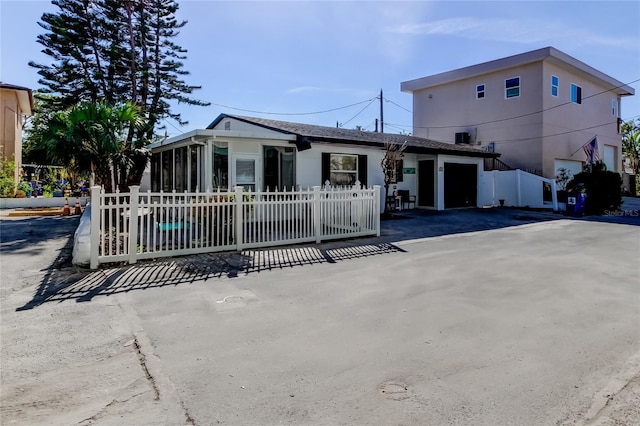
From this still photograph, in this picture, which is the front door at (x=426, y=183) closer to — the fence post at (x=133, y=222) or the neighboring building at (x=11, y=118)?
the fence post at (x=133, y=222)

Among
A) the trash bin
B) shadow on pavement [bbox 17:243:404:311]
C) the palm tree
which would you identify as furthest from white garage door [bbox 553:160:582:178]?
the palm tree

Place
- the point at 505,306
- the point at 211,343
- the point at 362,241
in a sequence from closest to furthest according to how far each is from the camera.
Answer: the point at 211,343 < the point at 505,306 < the point at 362,241

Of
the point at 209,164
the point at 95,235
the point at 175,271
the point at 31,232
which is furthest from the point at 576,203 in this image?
the point at 31,232

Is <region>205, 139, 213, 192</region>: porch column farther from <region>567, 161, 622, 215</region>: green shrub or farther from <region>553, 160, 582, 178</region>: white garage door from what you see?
<region>553, 160, 582, 178</region>: white garage door

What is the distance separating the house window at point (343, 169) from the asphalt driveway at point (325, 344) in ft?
24.2

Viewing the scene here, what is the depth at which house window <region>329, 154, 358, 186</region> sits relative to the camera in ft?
46.8

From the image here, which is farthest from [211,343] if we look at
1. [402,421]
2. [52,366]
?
[402,421]

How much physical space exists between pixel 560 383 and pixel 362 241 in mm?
6668

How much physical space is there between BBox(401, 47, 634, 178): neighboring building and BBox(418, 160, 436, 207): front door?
7.91 meters

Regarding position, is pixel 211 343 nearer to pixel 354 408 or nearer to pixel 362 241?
pixel 354 408

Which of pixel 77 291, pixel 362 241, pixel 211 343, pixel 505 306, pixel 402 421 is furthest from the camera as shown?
pixel 362 241

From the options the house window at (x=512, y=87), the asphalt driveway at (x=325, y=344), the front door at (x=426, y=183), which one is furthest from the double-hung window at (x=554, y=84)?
the asphalt driveway at (x=325, y=344)

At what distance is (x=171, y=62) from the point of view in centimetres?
2395

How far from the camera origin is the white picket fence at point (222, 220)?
6.95 metres
